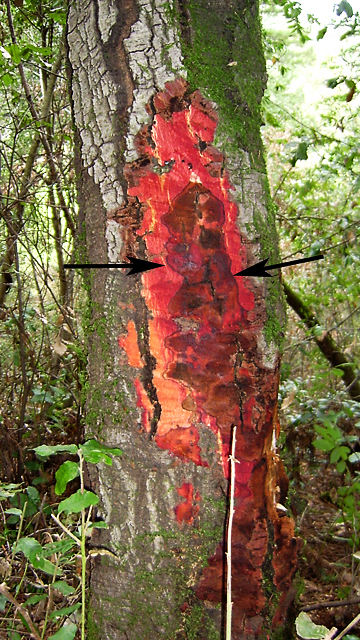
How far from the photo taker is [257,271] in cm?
110

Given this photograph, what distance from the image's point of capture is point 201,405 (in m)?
1.07

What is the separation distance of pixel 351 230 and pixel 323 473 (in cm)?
179

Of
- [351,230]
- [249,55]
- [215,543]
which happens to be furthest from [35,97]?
[215,543]

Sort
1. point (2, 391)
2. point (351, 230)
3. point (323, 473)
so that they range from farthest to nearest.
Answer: point (323, 473), point (351, 230), point (2, 391)

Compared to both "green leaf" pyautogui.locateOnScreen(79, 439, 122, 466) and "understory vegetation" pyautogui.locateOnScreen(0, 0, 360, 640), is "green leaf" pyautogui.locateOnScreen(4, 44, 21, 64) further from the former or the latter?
"green leaf" pyautogui.locateOnScreen(79, 439, 122, 466)

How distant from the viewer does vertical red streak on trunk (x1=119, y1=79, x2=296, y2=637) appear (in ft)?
3.47

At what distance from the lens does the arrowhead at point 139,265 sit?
3.50ft

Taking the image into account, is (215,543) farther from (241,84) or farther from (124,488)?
(241,84)

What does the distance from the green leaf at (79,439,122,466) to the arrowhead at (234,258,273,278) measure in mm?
489

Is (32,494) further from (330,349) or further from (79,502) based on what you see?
(330,349)

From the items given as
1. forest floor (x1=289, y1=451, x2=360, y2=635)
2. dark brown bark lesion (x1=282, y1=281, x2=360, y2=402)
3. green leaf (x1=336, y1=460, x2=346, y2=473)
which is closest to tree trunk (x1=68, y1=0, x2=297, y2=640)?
forest floor (x1=289, y1=451, x2=360, y2=635)

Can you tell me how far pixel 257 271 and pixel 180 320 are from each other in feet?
0.71

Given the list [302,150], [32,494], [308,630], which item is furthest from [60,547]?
[302,150]

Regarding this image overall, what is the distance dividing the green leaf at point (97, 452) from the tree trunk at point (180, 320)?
0.19 feet
